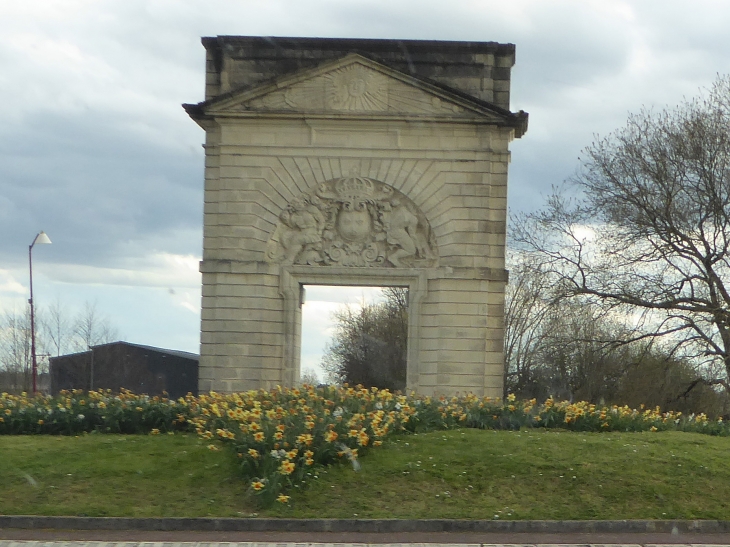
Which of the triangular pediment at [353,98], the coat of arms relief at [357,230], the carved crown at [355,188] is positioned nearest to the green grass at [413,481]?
the coat of arms relief at [357,230]

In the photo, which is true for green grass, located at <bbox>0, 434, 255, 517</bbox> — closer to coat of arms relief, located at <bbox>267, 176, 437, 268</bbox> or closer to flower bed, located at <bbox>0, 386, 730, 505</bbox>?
flower bed, located at <bbox>0, 386, 730, 505</bbox>

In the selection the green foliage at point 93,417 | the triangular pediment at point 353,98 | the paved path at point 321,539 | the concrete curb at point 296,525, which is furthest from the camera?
the triangular pediment at point 353,98

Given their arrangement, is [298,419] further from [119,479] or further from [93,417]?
[93,417]

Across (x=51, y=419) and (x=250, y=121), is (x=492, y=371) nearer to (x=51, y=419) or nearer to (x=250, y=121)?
(x=250, y=121)

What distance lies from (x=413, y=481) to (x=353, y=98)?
1121 cm

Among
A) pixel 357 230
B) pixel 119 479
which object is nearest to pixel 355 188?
pixel 357 230

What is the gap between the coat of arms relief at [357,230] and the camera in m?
20.9

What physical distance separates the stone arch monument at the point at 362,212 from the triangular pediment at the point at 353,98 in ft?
0.08

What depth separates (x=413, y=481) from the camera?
37.8ft

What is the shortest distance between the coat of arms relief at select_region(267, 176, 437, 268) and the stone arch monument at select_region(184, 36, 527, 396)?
3 cm

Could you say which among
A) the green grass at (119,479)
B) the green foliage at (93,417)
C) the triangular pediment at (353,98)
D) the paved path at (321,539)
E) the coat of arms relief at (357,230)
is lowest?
the paved path at (321,539)

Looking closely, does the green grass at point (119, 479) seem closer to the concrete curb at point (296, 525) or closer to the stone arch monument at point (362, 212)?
the concrete curb at point (296, 525)

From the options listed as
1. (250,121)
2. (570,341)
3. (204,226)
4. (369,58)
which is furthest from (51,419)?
(570,341)

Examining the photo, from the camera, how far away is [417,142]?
21.0m
